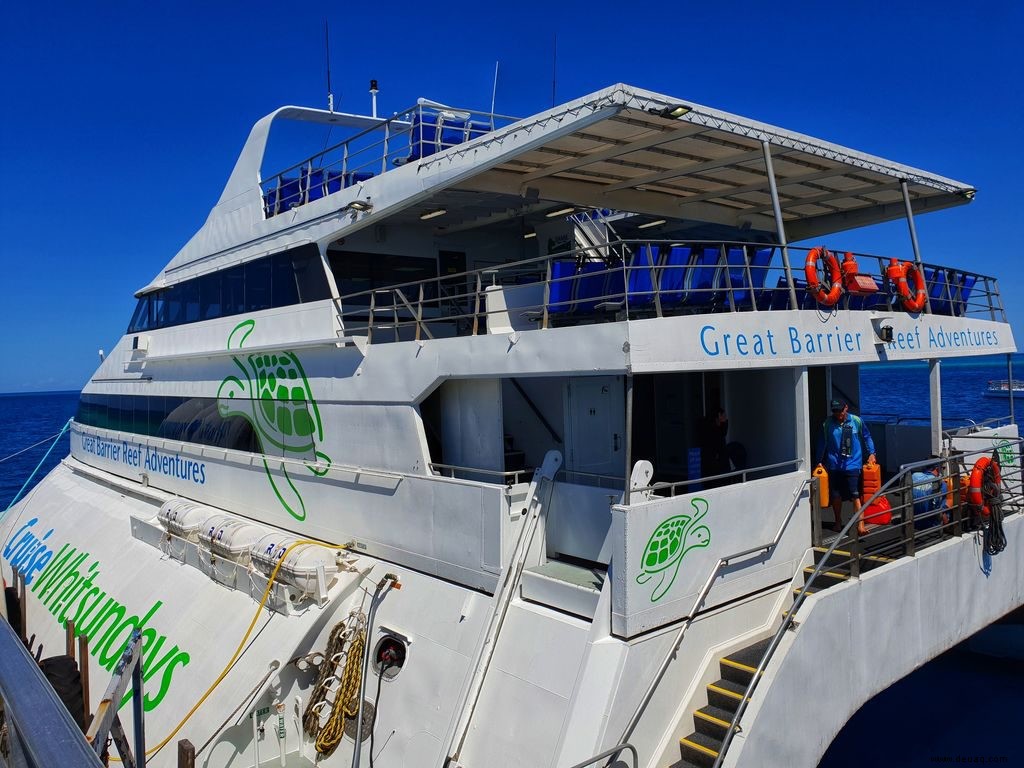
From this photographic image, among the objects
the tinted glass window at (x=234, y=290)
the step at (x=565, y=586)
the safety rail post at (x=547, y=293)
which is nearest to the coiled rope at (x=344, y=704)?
the step at (x=565, y=586)

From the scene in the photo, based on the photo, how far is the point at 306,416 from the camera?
9.88 meters

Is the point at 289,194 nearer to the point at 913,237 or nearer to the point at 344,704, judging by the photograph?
the point at 344,704

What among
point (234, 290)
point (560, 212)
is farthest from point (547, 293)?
point (234, 290)

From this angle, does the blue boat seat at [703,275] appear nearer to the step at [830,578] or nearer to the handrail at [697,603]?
the handrail at [697,603]

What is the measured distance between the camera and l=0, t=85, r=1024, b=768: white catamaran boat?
6.14 metres

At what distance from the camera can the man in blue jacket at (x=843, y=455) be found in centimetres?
798

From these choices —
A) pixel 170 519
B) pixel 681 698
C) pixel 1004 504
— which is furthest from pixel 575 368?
pixel 170 519

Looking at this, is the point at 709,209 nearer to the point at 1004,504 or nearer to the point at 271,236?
the point at 1004,504

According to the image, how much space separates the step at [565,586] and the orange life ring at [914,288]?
4.76m

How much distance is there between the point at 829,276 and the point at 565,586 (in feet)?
13.2

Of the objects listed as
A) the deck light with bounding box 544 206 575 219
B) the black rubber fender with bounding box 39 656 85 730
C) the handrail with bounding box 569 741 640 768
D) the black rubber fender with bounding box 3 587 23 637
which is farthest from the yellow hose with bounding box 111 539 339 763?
the black rubber fender with bounding box 3 587 23 637

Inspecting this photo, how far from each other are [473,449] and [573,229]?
4027 mm

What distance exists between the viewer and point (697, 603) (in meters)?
6.24

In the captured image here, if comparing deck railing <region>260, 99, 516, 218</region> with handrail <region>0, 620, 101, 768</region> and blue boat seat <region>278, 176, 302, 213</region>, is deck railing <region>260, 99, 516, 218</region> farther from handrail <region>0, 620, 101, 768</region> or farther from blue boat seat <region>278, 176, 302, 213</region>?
handrail <region>0, 620, 101, 768</region>
